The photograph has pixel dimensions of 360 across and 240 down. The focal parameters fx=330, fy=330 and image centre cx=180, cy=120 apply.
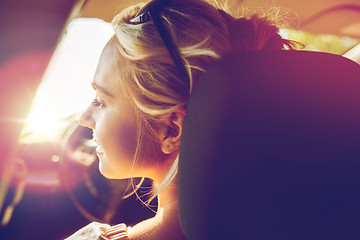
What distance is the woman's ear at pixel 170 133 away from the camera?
1.05m

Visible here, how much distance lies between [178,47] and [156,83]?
15cm

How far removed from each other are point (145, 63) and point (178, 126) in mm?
230

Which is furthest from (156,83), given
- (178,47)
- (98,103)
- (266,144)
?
(266,144)

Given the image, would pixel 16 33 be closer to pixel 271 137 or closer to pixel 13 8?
pixel 13 8

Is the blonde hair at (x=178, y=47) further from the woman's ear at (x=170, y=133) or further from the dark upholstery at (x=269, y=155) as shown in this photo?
the dark upholstery at (x=269, y=155)

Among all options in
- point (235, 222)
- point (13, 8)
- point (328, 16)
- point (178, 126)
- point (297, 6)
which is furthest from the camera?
point (328, 16)

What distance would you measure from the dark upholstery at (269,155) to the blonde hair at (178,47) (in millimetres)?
221

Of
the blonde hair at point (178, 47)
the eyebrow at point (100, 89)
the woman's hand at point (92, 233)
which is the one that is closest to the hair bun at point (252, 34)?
the blonde hair at point (178, 47)

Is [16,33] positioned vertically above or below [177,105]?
below

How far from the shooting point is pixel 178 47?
97 centimetres

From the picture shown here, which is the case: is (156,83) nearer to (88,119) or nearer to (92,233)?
(88,119)

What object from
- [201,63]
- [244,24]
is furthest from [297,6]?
[201,63]

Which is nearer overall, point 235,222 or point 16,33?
point 16,33

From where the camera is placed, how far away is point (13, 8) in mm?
554
